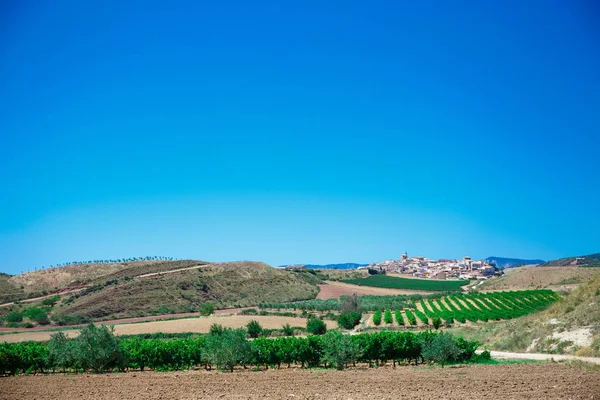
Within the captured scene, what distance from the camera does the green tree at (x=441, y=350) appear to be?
2458 centimetres

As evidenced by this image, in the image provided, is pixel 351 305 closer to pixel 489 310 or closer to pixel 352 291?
pixel 489 310

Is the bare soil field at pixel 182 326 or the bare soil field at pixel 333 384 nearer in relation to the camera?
the bare soil field at pixel 333 384

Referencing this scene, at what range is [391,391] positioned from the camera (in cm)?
1719

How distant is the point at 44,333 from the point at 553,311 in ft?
179

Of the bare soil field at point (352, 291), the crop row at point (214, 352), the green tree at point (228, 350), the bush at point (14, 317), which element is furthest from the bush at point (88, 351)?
the bare soil field at point (352, 291)

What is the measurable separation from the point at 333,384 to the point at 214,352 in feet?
27.6

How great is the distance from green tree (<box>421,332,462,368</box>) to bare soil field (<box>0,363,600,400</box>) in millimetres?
1517

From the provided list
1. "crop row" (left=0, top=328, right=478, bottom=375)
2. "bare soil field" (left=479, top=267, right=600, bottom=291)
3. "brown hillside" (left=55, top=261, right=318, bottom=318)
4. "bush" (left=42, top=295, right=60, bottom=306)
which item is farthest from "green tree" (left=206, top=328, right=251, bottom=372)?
"bare soil field" (left=479, top=267, right=600, bottom=291)

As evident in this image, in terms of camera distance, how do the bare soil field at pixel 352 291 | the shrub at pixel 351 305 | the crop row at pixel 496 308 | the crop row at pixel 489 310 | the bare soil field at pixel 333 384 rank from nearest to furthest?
the bare soil field at pixel 333 384 < the crop row at pixel 489 310 < the crop row at pixel 496 308 < the shrub at pixel 351 305 < the bare soil field at pixel 352 291

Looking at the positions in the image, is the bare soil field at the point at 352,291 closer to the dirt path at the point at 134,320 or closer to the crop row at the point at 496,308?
the crop row at the point at 496,308

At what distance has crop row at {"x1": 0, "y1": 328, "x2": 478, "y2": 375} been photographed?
2417 centimetres

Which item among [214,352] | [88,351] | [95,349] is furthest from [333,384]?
[88,351]

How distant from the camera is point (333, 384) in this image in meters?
19.2

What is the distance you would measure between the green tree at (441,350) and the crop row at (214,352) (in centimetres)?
71
